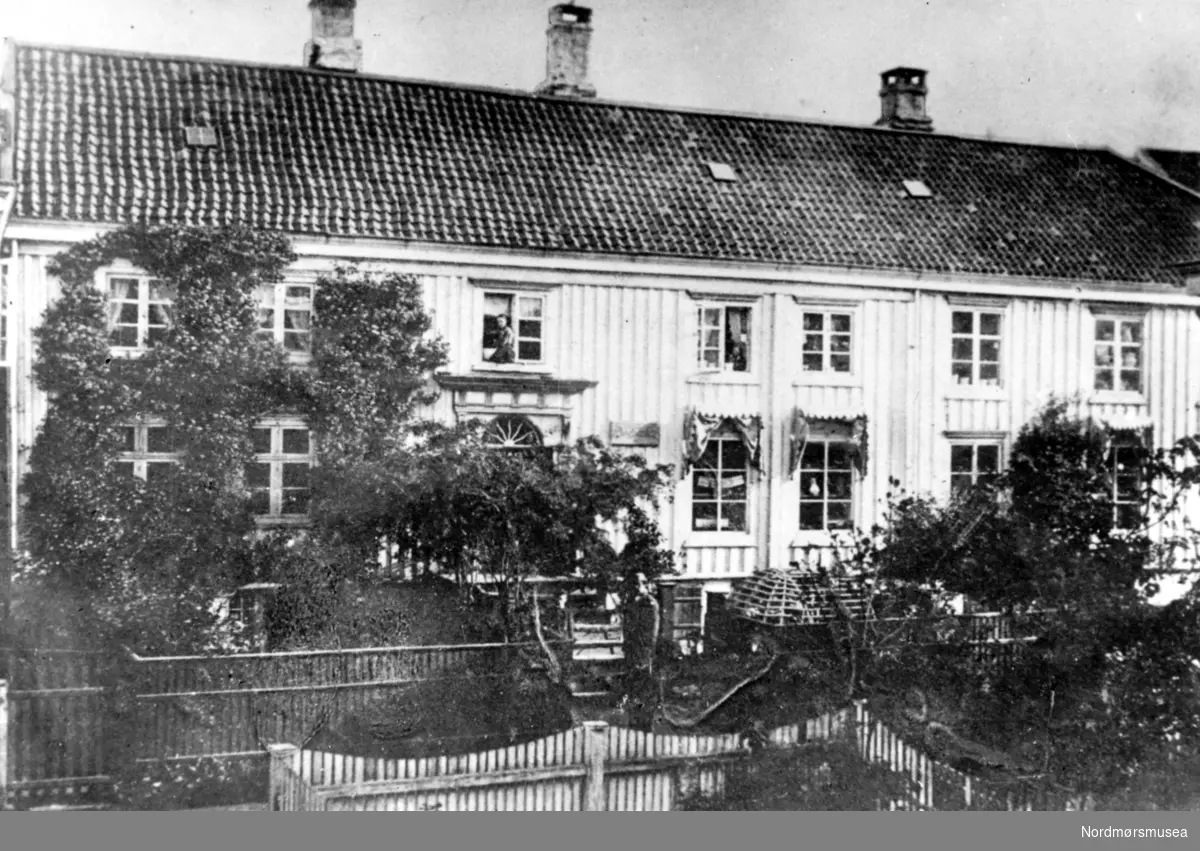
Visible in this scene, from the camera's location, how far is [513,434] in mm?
7641

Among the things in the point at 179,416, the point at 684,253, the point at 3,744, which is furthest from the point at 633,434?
the point at 3,744

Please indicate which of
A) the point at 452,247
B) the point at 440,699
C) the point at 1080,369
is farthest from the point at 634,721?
the point at 1080,369

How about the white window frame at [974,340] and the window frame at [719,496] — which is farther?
the white window frame at [974,340]

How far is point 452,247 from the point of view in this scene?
764 centimetres

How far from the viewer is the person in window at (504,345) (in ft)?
25.1

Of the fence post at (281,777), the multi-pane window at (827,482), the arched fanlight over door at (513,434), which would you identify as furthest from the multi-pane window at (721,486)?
the fence post at (281,777)

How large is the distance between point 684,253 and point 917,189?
209 centimetres

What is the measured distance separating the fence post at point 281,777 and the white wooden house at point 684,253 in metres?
1.47

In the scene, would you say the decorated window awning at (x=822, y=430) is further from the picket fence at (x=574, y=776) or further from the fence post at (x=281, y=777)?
the fence post at (x=281, y=777)

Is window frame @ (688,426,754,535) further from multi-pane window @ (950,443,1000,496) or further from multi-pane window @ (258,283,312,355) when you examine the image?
multi-pane window @ (258,283,312,355)

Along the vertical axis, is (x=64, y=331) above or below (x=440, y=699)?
above

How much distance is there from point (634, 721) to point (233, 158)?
4517 millimetres
